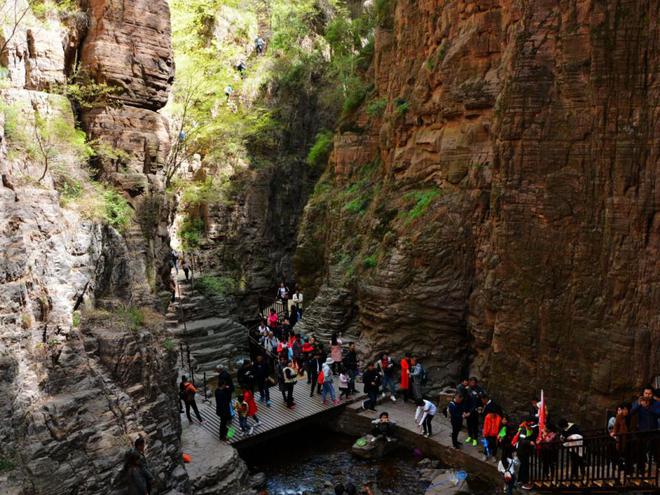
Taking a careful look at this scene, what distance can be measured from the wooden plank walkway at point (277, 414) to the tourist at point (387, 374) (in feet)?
2.97

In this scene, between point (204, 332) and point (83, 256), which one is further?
point (204, 332)

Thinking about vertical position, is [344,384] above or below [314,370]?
below

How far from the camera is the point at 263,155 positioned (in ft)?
117

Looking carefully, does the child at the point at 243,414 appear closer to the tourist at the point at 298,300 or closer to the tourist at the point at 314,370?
the tourist at the point at 314,370

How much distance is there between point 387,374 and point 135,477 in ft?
34.7

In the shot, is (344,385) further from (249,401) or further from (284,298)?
(284,298)

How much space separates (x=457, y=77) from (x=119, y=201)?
12268mm

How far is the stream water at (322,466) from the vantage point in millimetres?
15023

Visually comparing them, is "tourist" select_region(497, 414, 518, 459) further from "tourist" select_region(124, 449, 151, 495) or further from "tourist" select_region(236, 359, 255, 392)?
"tourist" select_region(124, 449, 151, 495)

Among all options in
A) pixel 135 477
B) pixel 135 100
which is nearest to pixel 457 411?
pixel 135 477

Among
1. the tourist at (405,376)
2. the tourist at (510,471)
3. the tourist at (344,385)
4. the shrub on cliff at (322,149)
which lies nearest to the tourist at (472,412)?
the tourist at (510,471)

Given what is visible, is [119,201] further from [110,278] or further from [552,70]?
[552,70]

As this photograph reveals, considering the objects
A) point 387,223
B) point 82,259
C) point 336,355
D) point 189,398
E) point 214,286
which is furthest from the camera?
point 214,286

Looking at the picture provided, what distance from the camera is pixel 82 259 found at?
1191cm
